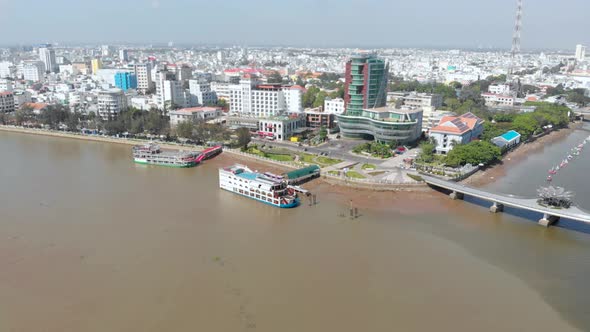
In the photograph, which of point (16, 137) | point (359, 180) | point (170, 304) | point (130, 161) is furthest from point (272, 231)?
point (16, 137)

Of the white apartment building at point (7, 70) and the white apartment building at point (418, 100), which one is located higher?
the white apartment building at point (7, 70)

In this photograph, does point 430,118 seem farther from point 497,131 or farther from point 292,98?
point 292,98

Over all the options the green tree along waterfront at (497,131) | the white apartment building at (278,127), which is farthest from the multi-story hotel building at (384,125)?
the white apartment building at (278,127)

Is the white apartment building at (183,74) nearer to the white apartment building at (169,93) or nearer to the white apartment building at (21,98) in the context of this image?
the white apartment building at (169,93)

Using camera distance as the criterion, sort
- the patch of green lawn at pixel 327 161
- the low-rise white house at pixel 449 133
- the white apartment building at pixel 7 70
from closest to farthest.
A: the patch of green lawn at pixel 327 161
the low-rise white house at pixel 449 133
the white apartment building at pixel 7 70

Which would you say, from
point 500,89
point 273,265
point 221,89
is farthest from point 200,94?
point 500,89

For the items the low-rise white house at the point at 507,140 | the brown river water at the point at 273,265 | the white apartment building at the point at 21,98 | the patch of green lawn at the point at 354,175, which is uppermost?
the white apartment building at the point at 21,98

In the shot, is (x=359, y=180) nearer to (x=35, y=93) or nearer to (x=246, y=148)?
(x=246, y=148)
